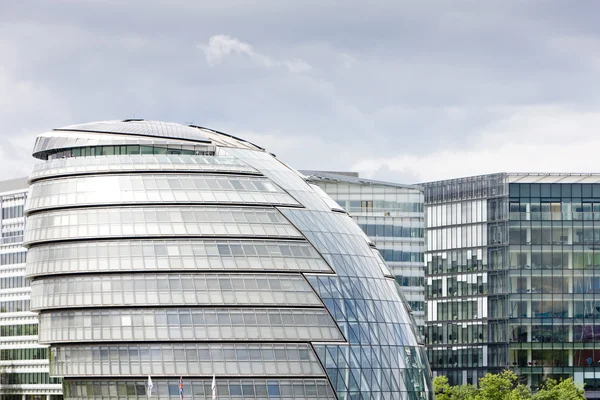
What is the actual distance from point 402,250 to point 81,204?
157ft

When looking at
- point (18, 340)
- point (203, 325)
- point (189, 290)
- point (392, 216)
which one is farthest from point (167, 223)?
point (18, 340)

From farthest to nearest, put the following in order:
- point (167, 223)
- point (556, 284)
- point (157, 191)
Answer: point (556, 284) → point (157, 191) → point (167, 223)

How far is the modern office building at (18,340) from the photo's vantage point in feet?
532

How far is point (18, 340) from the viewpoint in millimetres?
165625

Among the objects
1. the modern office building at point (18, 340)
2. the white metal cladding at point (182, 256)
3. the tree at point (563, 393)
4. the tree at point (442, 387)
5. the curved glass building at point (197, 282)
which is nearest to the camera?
the curved glass building at point (197, 282)

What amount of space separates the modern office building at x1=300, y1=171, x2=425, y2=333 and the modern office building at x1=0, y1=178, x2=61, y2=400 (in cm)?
3361

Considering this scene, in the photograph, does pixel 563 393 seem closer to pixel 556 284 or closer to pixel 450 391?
pixel 450 391

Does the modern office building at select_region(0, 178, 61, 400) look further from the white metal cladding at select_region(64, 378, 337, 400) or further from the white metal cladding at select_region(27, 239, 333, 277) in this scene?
the white metal cladding at select_region(64, 378, 337, 400)

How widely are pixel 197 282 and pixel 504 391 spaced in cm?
4543

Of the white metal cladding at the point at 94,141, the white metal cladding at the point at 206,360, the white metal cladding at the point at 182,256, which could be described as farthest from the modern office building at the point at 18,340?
the white metal cladding at the point at 206,360

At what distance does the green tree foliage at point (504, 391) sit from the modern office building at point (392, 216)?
8342 mm

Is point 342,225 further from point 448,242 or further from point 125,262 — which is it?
point 448,242

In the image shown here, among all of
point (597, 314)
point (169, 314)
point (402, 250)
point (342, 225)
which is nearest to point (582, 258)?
point (597, 314)

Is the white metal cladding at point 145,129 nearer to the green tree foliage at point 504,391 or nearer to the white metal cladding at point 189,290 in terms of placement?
the white metal cladding at point 189,290
